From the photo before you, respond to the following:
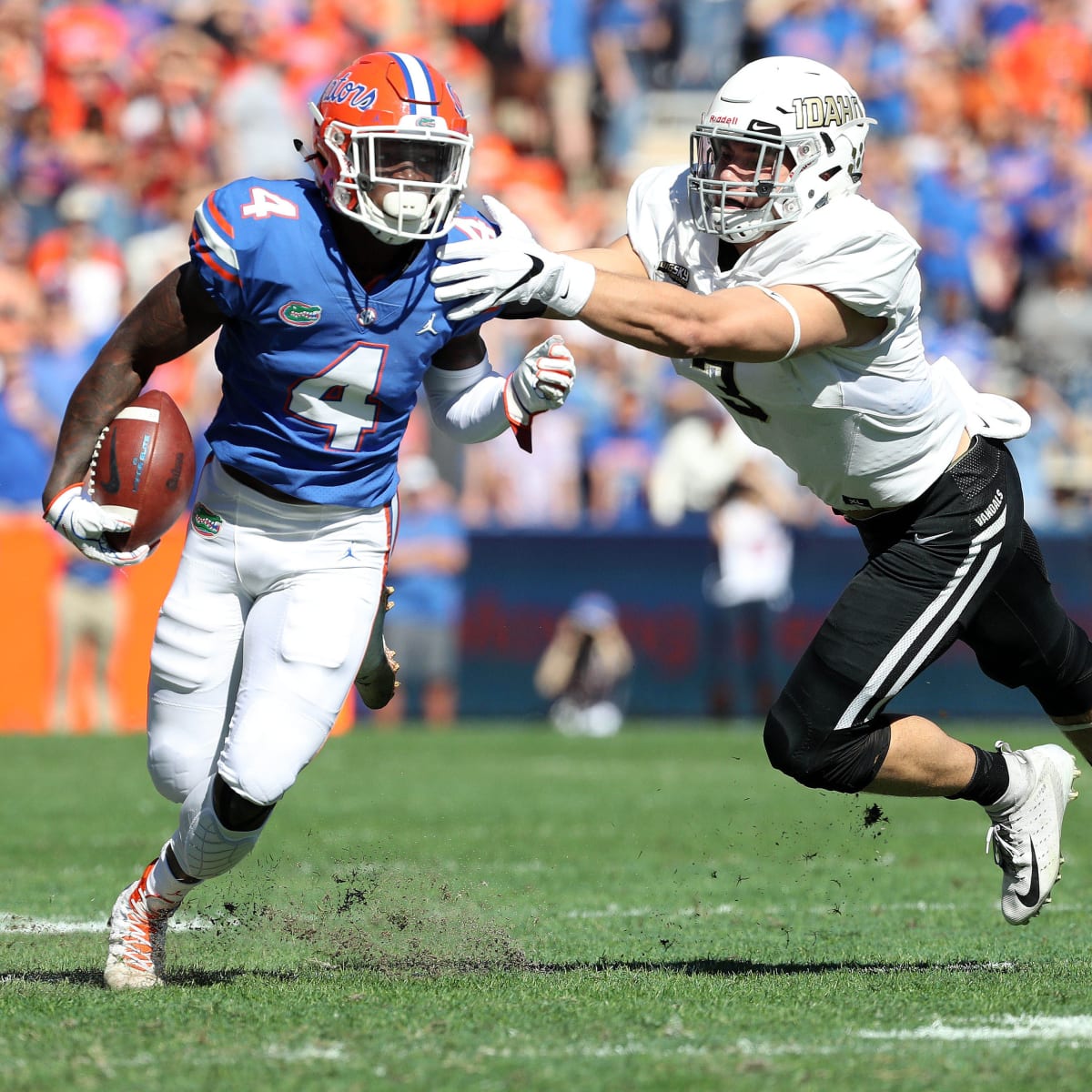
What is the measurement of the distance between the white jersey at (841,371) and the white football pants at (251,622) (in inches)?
36.5

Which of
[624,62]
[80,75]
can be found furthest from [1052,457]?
[80,75]

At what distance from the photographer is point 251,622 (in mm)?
3943

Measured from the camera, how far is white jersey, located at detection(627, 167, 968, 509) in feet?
12.9

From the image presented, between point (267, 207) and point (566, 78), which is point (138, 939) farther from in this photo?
point (566, 78)

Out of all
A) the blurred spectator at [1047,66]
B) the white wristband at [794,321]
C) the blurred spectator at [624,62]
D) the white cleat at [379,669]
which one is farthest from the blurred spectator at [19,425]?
the blurred spectator at [1047,66]

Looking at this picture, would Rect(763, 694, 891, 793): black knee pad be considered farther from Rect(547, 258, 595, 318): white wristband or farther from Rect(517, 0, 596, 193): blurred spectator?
Rect(517, 0, 596, 193): blurred spectator

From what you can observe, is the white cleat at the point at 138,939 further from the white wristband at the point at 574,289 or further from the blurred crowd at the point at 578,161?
the blurred crowd at the point at 578,161

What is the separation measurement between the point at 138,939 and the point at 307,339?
1310mm

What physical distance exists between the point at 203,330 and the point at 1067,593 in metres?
7.37

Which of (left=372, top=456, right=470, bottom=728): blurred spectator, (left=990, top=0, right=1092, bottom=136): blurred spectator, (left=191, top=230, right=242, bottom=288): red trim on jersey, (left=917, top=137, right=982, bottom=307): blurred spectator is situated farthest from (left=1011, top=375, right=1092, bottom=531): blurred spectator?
(left=191, top=230, right=242, bottom=288): red trim on jersey

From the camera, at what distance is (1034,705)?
10.4 m

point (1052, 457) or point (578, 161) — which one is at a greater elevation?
point (578, 161)

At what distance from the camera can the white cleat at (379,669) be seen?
4.23 meters

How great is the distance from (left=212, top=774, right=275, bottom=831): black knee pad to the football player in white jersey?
1102 millimetres
